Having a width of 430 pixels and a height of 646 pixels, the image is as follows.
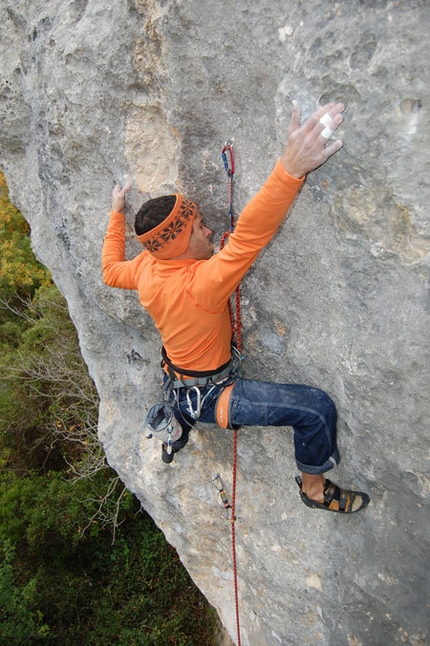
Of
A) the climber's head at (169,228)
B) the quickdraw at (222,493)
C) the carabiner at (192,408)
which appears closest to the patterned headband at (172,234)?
the climber's head at (169,228)

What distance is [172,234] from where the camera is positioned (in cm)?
256

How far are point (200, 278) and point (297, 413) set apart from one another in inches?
35.4

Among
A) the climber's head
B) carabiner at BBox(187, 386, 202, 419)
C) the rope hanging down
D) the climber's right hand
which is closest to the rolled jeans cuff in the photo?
carabiner at BBox(187, 386, 202, 419)

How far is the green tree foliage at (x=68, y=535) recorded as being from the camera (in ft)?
25.8

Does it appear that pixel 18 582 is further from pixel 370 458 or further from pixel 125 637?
pixel 370 458

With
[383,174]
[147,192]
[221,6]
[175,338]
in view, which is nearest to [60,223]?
[147,192]

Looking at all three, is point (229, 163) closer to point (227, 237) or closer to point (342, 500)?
point (227, 237)

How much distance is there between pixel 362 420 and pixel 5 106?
3206 mm

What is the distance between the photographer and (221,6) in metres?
2.42

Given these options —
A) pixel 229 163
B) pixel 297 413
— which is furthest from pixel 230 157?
pixel 297 413

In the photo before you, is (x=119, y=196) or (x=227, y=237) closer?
(x=227, y=237)

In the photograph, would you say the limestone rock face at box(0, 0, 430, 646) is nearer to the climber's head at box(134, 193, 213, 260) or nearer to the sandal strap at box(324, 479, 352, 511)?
the sandal strap at box(324, 479, 352, 511)

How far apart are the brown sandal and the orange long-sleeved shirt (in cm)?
95

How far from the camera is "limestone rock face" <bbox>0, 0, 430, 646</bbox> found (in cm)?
209
